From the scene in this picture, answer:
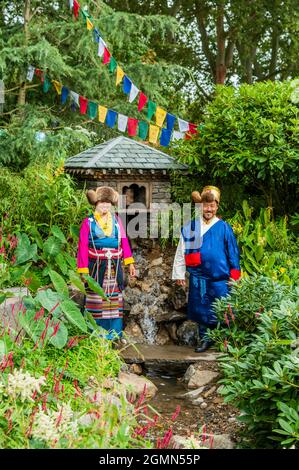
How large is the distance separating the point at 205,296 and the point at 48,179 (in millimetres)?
2341

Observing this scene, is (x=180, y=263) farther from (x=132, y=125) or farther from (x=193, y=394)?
(x=132, y=125)

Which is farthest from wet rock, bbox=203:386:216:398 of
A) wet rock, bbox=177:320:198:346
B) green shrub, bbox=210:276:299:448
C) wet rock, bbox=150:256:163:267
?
wet rock, bbox=150:256:163:267

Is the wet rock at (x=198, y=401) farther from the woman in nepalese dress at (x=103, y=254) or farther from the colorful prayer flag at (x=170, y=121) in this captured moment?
the colorful prayer flag at (x=170, y=121)

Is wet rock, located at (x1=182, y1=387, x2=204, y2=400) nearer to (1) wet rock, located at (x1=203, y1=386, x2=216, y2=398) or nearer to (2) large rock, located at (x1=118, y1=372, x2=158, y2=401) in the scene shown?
(1) wet rock, located at (x1=203, y1=386, x2=216, y2=398)

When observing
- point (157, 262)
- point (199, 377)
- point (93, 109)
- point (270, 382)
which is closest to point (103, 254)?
point (199, 377)

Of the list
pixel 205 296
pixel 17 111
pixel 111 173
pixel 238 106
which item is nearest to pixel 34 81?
pixel 17 111

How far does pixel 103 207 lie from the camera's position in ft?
18.8

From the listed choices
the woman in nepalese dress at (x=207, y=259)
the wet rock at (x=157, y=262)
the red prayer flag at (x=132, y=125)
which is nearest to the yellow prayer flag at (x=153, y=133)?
the red prayer flag at (x=132, y=125)

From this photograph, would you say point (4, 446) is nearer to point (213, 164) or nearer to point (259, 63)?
point (213, 164)

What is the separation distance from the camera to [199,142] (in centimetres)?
777

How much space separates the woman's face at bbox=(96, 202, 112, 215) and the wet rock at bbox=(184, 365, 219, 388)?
1.82m

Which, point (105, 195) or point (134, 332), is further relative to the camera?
point (134, 332)

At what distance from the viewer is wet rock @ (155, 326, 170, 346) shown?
710 centimetres

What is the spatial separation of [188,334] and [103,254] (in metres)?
1.82
